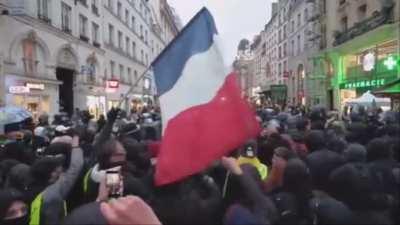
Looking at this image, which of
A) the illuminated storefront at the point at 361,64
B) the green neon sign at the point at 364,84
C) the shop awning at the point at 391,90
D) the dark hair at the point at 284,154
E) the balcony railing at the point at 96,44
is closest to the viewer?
the dark hair at the point at 284,154

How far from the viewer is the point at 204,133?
→ 422 centimetres

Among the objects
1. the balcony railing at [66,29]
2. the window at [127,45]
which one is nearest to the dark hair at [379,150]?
the balcony railing at [66,29]

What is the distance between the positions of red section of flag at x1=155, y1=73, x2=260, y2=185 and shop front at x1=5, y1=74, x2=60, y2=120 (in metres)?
16.9

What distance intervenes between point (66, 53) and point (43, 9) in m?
3.57

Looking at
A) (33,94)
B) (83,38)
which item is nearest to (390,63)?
(33,94)

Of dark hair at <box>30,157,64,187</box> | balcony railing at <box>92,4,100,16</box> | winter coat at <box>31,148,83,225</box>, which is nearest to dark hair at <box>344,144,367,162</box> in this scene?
winter coat at <box>31,148,83,225</box>

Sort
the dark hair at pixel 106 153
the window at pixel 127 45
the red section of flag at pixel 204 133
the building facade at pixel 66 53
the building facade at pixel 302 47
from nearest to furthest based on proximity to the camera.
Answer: the red section of flag at pixel 204 133
the dark hair at pixel 106 153
the building facade at pixel 66 53
the building facade at pixel 302 47
the window at pixel 127 45

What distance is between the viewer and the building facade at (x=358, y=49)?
25000 mm

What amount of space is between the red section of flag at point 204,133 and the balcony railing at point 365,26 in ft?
72.0

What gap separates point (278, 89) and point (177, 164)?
50273 millimetres

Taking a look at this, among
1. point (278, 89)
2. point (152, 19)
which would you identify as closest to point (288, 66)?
point (278, 89)

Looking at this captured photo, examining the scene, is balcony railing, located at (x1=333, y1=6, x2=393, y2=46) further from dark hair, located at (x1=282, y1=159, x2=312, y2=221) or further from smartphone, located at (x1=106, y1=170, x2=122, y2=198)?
smartphone, located at (x1=106, y1=170, x2=122, y2=198)

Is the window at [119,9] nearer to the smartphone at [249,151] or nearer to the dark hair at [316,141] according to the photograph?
the dark hair at [316,141]

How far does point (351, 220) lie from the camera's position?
161 inches
